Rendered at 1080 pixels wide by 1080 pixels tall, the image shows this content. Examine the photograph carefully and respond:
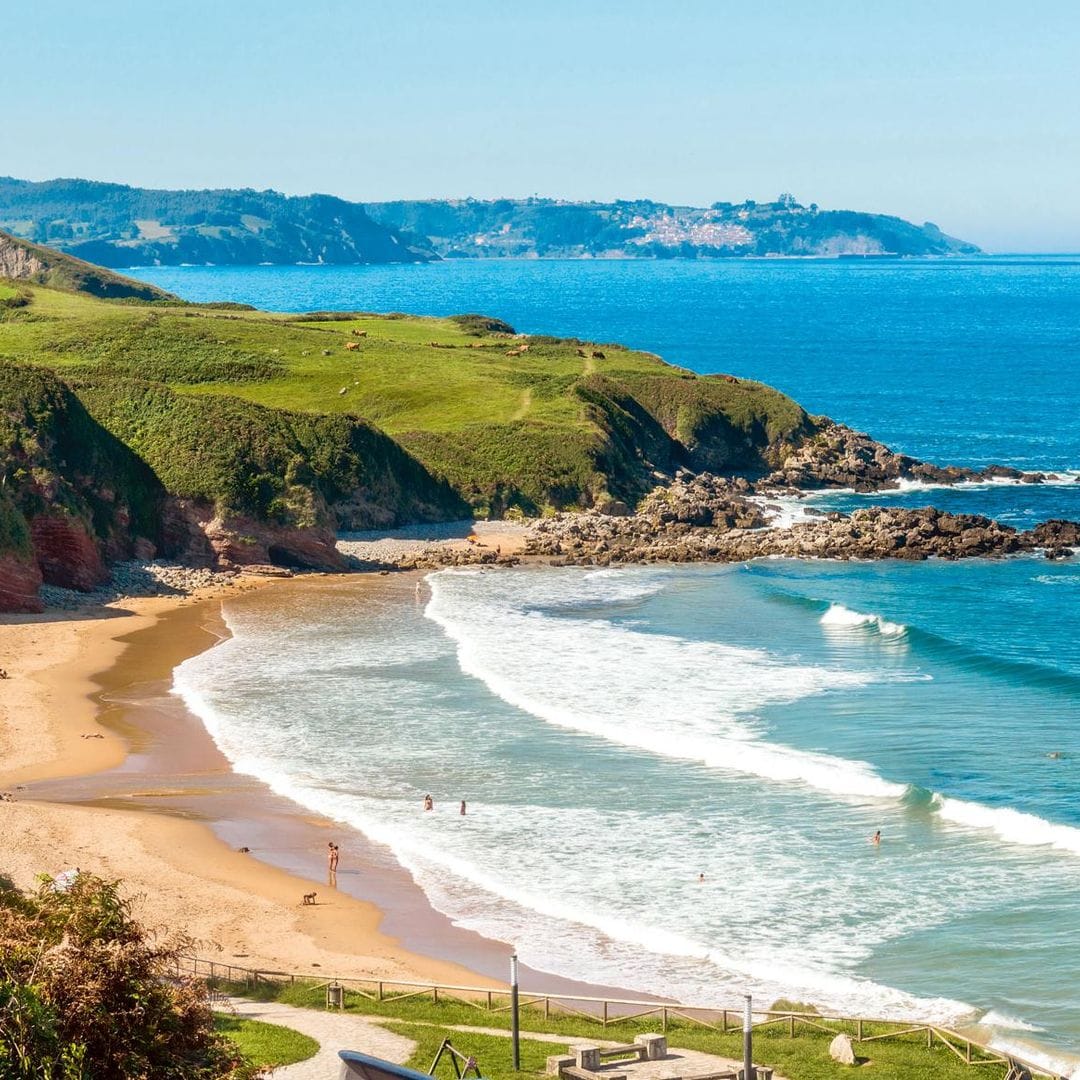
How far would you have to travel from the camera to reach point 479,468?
85438mm

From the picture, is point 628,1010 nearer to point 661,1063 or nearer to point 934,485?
point 661,1063

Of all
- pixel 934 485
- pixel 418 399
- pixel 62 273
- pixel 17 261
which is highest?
pixel 17 261

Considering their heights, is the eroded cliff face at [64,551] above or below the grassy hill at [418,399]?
below

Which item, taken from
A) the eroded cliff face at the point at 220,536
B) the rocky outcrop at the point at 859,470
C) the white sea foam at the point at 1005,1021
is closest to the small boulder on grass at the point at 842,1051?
the white sea foam at the point at 1005,1021

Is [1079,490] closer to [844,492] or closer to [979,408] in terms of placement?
[844,492]

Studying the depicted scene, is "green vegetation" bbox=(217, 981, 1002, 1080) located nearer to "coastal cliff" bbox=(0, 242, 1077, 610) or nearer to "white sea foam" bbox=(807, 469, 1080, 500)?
"coastal cliff" bbox=(0, 242, 1077, 610)

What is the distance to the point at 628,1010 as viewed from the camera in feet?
90.8

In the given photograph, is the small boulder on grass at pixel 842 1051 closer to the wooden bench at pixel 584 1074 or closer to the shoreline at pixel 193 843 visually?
the wooden bench at pixel 584 1074

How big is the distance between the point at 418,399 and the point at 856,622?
41.3m

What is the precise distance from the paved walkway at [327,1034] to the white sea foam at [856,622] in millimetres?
36204

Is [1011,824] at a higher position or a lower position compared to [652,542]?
lower

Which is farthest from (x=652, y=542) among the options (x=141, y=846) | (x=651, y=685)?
(x=141, y=846)

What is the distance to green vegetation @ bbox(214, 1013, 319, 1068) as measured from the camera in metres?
23.0

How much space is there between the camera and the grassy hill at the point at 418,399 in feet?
261
